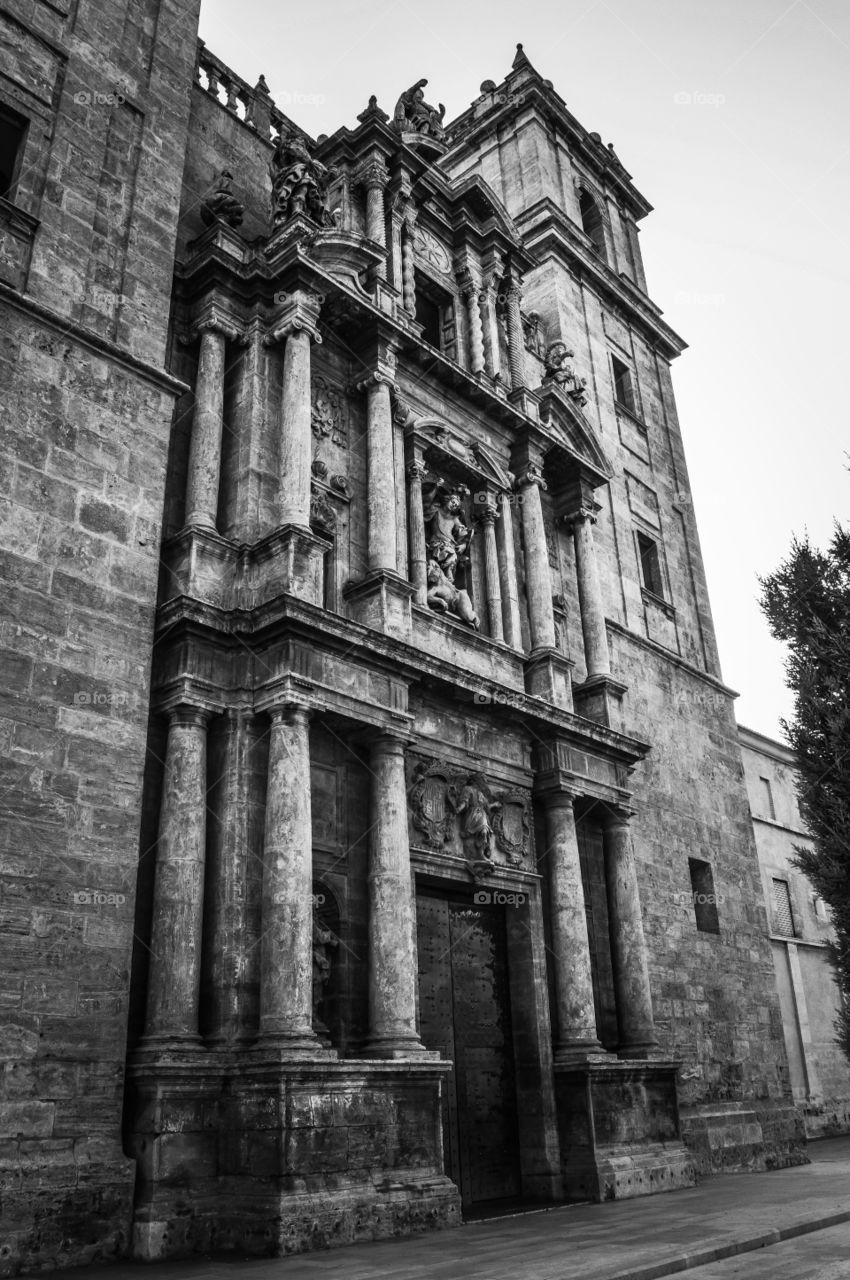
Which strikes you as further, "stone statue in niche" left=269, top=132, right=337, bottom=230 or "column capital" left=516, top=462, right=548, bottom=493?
"column capital" left=516, top=462, right=548, bottom=493

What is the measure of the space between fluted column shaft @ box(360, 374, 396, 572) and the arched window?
13257 millimetres

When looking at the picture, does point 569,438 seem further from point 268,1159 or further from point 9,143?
point 268,1159

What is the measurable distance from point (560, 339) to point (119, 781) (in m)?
14.9

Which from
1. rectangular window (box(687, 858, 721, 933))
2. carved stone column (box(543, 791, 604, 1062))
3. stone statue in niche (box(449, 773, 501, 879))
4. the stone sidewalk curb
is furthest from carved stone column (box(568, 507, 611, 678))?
the stone sidewalk curb

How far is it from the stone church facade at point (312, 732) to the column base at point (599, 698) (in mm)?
125

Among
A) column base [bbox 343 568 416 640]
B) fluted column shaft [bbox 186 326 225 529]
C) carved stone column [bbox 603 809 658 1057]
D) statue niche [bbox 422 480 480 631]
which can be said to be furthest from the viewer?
statue niche [bbox 422 480 480 631]

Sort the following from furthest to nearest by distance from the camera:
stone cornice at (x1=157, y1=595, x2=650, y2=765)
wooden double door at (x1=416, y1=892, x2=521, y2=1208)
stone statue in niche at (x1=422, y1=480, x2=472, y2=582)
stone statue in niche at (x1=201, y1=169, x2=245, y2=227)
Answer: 1. stone statue in niche at (x1=422, y1=480, x2=472, y2=582)
2. stone statue in niche at (x1=201, y1=169, x2=245, y2=227)
3. wooden double door at (x1=416, y1=892, x2=521, y2=1208)
4. stone cornice at (x1=157, y1=595, x2=650, y2=765)

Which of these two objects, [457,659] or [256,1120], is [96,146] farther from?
[256,1120]

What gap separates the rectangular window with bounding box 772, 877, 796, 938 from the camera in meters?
25.1

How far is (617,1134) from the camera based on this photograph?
12742 millimetres

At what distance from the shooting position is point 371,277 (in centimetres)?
1488

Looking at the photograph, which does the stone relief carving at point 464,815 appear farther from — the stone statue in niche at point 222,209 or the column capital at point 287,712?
the stone statue in niche at point 222,209

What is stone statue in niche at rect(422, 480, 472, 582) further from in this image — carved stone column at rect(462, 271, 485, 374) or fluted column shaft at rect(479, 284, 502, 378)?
fluted column shaft at rect(479, 284, 502, 378)

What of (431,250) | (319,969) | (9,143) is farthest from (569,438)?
(319,969)
